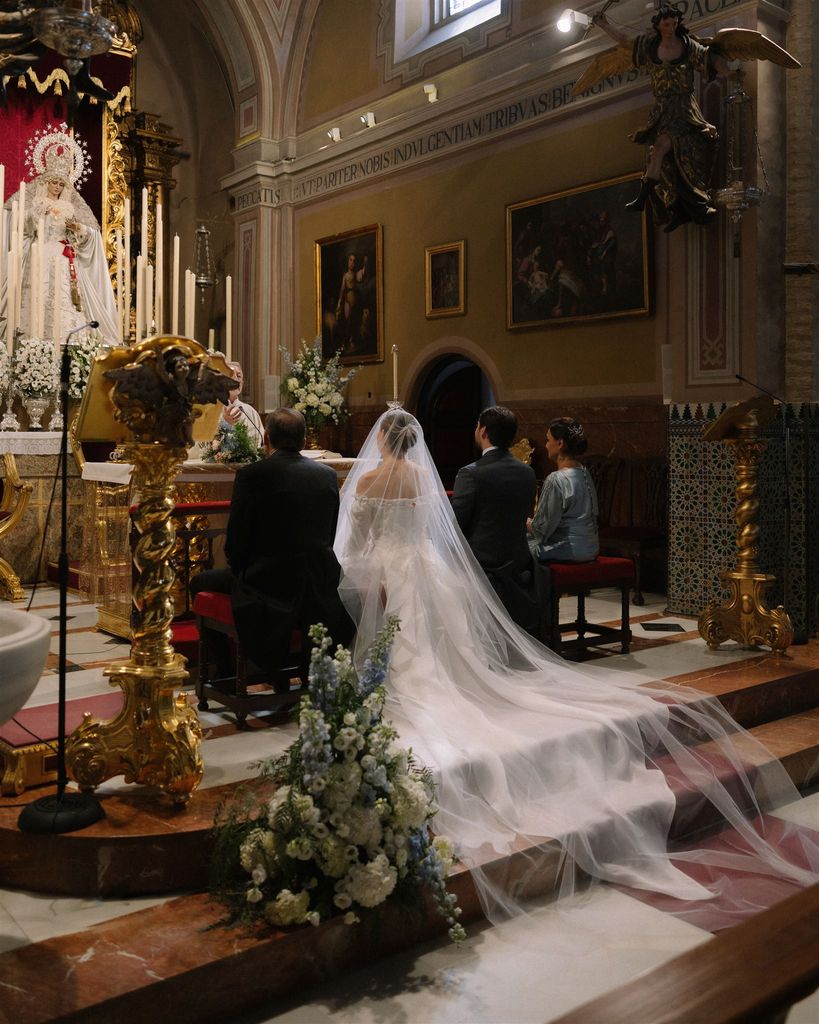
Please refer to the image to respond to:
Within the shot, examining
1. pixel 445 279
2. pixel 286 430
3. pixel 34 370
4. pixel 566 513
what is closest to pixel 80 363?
pixel 34 370

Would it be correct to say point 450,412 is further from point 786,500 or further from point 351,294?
point 786,500

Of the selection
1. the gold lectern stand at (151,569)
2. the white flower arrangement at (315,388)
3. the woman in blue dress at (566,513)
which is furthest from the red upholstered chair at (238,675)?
the white flower arrangement at (315,388)

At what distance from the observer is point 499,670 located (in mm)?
4898

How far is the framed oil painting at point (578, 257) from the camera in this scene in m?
8.52

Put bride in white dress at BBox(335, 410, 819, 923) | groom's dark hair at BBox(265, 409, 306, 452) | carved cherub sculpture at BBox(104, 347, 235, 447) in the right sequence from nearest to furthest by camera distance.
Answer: carved cherub sculpture at BBox(104, 347, 235, 447), bride in white dress at BBox(335, 410, 819, 923), groom's dark hair at BBox(265, 409, 306, 452)

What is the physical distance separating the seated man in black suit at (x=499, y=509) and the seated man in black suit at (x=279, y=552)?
1027 millimetres

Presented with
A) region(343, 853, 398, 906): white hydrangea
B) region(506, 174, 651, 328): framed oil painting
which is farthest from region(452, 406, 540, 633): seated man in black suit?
region(506, 174, 651, 328): framed oil painting

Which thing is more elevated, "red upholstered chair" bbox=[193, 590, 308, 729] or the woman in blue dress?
the woman in blue dress

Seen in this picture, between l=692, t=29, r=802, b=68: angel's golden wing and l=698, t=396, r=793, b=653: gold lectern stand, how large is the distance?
257cm

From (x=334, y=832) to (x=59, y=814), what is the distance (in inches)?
39.0

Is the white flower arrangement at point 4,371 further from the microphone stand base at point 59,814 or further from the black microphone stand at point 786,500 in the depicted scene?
the microphone stand base at point 59,814

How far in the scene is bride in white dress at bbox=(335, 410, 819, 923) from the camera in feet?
12.6

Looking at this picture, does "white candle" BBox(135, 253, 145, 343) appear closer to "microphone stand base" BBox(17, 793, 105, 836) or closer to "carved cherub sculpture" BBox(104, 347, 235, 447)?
"carved cherub sculpture" BBox(104, 347, 235, 447)

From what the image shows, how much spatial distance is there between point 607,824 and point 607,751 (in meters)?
0.47
